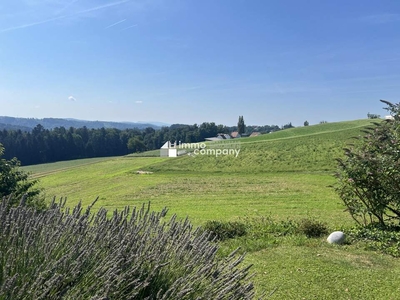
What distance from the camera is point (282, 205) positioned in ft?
50.7

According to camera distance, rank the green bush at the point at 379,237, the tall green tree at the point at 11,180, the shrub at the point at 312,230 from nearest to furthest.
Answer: the green bush at the point at 379,237, the shrub at the point at 312,230, the tall green tree at the point at 11,180

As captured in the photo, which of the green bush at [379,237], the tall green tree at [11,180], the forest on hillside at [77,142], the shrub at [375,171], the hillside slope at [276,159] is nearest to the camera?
the green bush at [379,237]

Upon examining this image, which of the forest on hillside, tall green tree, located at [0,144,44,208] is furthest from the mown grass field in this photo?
the forest on hillside

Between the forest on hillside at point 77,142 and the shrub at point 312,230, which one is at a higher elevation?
the forest on hillside at point 77,142

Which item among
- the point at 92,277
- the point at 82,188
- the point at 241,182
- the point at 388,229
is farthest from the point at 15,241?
the point at 82,188

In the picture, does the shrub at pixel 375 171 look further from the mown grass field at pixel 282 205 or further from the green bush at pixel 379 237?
the mown grass field at pixel 282 205

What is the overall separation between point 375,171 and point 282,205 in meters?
8.52

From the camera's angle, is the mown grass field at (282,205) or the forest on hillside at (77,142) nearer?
the mown grass field at (282,205)

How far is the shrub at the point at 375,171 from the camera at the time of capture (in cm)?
677

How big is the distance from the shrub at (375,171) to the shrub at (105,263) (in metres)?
6.03

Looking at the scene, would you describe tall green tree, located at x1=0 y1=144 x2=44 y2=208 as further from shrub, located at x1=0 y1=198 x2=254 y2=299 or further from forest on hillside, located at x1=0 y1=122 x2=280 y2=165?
forest on hillside, located at x1=0 y1=122 x2=280 y2=165

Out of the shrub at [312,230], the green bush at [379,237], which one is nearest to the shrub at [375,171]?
the green bush at [379,237]

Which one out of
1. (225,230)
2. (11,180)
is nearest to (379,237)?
(225,230)

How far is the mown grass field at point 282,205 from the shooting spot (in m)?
4.74
